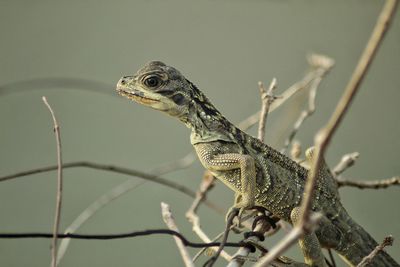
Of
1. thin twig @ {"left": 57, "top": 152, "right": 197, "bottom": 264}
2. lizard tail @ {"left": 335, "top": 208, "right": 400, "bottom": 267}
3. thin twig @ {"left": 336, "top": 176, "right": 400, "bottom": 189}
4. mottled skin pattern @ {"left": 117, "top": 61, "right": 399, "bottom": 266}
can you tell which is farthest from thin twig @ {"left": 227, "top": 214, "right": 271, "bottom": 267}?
thin twig @ {"left": 57, "top": 152, "right": 197, "bottom": 264}

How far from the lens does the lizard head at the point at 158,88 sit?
1533mm

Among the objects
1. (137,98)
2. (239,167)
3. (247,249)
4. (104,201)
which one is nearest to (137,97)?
(137,98)

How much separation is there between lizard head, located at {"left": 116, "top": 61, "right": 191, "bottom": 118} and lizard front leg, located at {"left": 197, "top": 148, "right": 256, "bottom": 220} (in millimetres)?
182

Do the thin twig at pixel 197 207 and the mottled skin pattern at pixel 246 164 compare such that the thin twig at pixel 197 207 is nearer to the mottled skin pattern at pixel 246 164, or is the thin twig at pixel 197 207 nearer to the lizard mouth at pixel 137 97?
the mottled skin pattern at pixel 246 164

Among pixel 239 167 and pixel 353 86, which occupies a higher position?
pixel 239 167

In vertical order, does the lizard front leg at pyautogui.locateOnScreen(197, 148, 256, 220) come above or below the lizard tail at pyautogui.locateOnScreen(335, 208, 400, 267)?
above

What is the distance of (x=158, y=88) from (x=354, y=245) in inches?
33.5

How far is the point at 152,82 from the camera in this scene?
1551mm

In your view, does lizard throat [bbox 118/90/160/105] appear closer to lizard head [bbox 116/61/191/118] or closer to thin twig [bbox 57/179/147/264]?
lizard head [bbox 116/61/191/118]

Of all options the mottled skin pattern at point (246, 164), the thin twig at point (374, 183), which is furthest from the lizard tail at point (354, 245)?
the thin twig at point (374, 183)

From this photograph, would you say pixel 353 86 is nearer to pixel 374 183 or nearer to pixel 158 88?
pixel 158 88

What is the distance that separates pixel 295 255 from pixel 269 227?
2734 millimetres

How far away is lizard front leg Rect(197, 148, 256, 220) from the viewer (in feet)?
4.93

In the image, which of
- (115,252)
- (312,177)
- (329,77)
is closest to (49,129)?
(115,252)
